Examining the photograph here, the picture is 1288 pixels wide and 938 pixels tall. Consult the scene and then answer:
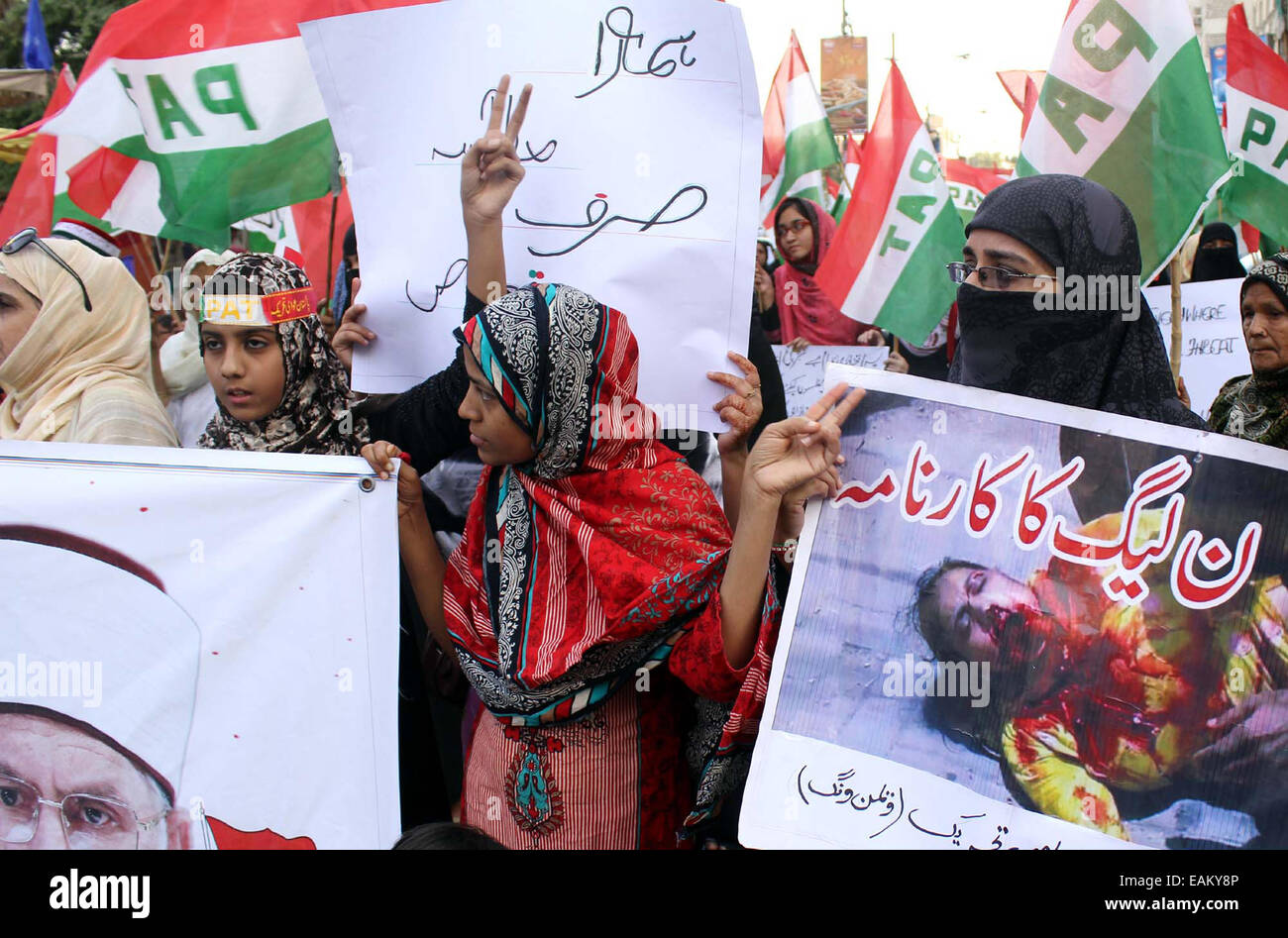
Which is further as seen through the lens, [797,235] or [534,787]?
[797,235]

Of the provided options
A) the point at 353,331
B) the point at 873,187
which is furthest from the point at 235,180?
the point at 873,187

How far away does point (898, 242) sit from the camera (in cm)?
462

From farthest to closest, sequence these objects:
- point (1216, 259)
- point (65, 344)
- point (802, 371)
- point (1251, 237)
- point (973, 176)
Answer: point (973, 176) → point (1216, 259) → point (802, 371) → point (1251, 237) → point (65, 344)

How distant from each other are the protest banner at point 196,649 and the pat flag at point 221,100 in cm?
123

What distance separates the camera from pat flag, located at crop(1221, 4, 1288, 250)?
13.6 ft

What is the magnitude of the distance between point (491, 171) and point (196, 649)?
3.61 feet

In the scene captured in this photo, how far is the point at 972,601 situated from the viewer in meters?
1.71

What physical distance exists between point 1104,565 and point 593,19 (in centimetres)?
156

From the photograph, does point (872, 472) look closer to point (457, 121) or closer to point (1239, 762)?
point (1239, 762)

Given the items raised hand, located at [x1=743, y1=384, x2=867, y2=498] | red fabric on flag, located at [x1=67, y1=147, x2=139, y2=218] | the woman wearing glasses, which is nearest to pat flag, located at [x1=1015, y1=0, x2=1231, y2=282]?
raised hand, located at [x1=743, y1=384, x2=867, y2=498]

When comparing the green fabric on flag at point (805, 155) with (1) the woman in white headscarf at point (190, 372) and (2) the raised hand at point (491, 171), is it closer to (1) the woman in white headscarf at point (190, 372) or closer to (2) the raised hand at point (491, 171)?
(1) the woman in white headscarf at point (190, 372)

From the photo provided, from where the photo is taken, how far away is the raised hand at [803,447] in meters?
1.74

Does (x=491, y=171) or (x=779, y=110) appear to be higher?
(x=779, y=110)

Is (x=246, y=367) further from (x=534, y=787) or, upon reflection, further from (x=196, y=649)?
(x=534, y=787)
